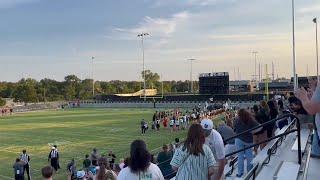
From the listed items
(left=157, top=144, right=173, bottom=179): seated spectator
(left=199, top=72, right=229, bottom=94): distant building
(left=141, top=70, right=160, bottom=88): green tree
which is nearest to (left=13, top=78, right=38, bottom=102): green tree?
(left=141, top=70, right=160, bottom=88): green tree

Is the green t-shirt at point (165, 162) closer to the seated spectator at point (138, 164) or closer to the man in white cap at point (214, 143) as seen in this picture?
the man in white cap at point (214, 143)

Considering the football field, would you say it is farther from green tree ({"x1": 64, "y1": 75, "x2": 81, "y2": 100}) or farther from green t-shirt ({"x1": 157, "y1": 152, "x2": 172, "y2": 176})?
green tree ({"x1": 64, "y1": 75, "x2": 81, "y2": 100})

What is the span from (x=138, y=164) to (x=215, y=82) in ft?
208

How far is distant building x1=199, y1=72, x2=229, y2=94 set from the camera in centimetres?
6694

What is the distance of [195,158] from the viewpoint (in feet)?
16.5

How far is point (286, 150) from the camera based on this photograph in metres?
9.00

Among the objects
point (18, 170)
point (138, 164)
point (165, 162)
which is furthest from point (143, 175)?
point (18, 170)

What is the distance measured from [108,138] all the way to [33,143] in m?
5.07

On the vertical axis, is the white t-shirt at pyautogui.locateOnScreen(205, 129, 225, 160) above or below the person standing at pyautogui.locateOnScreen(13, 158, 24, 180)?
above

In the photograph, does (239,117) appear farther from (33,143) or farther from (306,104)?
(33,143)

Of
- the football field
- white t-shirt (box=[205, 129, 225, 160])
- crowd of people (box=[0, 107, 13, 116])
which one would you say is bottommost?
the football field

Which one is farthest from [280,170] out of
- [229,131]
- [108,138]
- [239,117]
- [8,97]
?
[8,97]

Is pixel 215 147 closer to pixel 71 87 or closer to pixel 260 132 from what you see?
pixel 260 132

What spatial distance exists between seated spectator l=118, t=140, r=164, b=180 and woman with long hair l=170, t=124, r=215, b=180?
519 mm
